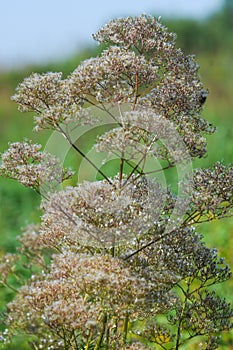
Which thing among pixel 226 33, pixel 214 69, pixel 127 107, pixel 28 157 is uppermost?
pixel 226 33

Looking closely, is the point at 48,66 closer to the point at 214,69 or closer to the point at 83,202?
the point at 214,69

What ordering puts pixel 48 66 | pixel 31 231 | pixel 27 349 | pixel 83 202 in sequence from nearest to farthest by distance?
pixel 83 202, pixel 31 231, pixel 27 349, pixel 48 66

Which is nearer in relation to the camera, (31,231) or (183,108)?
(183,108)

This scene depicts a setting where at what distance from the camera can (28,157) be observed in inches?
119

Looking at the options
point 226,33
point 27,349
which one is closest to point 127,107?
point 27,349

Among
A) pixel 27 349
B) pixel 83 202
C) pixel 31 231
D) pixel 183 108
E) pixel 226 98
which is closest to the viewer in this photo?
pixel 83 202

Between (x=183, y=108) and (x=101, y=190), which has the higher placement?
(x=183, y=108)

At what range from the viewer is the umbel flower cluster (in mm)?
2730

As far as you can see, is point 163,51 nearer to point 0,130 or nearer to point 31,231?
point 31,231

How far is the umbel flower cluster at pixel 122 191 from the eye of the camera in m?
2.73

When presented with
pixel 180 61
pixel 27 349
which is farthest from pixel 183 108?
pixel 27 349

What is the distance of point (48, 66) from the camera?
44.3 feet

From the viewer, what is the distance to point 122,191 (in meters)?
2.95

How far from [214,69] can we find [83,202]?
537 inches
